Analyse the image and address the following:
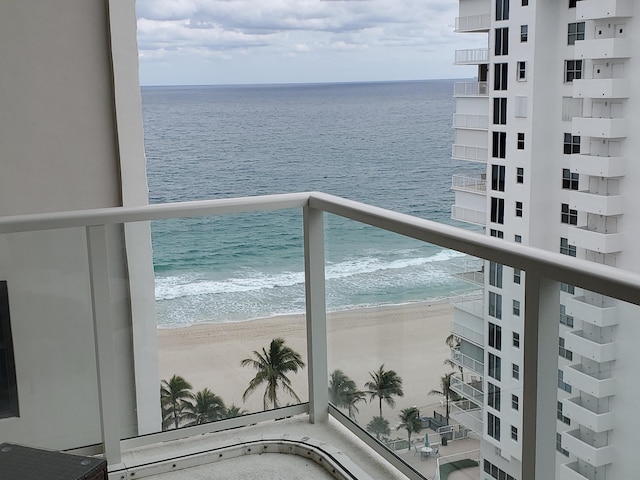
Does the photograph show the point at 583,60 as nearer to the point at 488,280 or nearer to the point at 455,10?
the point at 455,10

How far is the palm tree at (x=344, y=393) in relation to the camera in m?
2.92

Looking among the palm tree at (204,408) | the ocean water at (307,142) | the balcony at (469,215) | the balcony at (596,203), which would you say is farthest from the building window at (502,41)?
the palm tree at (204,408)

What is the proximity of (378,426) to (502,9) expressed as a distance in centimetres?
2410

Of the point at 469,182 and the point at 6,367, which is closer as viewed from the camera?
the point at 6,367

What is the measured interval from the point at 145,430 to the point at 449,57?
→ 33.9 meters

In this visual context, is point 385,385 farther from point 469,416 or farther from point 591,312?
point 591,312

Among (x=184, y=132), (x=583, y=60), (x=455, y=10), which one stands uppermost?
(x=455, y=10)

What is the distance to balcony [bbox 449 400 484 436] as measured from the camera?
2.17 metres

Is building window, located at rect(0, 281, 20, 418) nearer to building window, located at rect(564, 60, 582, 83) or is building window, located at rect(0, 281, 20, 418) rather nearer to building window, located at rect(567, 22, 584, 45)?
building window, located at rect(564, 60, 582, 83)

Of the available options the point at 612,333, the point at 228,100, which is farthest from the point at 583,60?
the point at 612,333

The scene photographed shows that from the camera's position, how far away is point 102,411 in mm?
2820

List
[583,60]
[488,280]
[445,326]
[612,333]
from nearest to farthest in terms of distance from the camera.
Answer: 1. [612,333]
2. [488,280]
3. [445,326]
4. [583,60]

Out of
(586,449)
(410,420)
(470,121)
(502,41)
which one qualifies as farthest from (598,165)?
(586,449)

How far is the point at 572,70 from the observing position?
810 inches
